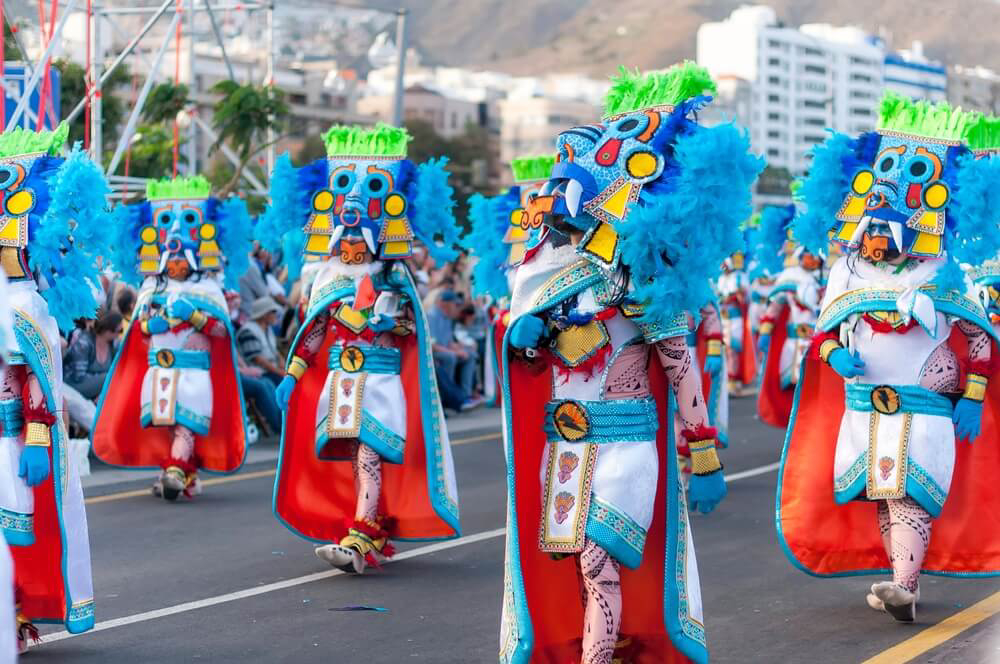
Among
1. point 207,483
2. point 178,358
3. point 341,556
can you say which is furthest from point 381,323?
point 207,483

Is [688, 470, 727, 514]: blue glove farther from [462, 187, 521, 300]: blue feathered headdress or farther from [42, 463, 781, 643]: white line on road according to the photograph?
[462, 187, 521, 300]: blue feathered headdress

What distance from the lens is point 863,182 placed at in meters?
7.55

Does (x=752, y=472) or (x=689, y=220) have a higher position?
(x=689, y=220)

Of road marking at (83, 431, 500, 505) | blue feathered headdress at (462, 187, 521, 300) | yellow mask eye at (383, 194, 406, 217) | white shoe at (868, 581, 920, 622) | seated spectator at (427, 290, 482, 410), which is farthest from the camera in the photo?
seated spectator at (427, 290, 482, 410)

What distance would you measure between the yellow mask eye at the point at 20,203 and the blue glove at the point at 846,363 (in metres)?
3.50

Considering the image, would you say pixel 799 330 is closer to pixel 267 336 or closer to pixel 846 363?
pixel 267 336

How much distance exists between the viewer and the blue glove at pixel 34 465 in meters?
6.38

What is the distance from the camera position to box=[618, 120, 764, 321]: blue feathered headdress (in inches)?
219

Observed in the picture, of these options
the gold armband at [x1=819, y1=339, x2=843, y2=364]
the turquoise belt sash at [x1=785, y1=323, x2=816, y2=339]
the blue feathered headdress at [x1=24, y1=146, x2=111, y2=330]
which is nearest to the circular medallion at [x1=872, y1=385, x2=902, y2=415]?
the gold armband at [x1=819, y1=339, x2=843, y2=364]

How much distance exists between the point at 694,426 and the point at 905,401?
191 centimetres

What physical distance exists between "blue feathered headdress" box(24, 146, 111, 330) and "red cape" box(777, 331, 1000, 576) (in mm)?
3332

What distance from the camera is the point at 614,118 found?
596cm

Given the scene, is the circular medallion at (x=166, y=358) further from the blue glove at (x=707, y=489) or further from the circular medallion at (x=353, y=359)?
the blue glove at (x=707, y=489)

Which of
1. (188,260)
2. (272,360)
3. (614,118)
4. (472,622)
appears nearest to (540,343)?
(614,118)
